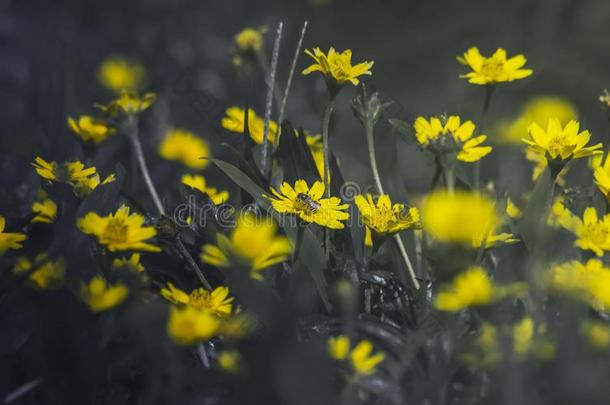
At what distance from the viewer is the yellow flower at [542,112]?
2.18 meters

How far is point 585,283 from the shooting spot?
1.13 meters

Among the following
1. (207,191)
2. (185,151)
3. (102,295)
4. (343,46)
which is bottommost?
(343,46)

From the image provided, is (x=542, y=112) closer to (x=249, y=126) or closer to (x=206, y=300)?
(x=249, y=126)

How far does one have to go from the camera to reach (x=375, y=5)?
4.10m

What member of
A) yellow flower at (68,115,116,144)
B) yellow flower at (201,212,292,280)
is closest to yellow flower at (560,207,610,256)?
yellow flower at (201,212,292,280)

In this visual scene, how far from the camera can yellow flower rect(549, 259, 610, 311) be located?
104 centimetres

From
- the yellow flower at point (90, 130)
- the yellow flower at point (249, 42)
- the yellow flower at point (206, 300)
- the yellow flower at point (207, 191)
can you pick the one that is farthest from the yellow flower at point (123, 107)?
the yellow flower at point (206, 300)

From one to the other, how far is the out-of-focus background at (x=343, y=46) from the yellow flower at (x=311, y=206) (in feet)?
4.74

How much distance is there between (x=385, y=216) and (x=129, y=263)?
36 centimetres

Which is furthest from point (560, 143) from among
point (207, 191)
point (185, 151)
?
point (185, 151)

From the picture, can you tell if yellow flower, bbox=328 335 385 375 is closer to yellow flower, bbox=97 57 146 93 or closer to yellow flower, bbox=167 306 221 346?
yellow flower, bbox=167 306 221 346

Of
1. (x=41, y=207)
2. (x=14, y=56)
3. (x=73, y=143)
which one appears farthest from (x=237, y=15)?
(x=41, y=207)

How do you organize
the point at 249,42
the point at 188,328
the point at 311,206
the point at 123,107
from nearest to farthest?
the point at 188,328 < the point at 311,206 < the point at 123,107 < the point at 249,42

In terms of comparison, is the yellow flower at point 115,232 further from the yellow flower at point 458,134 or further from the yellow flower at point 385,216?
the yellow flower at point 458,134
